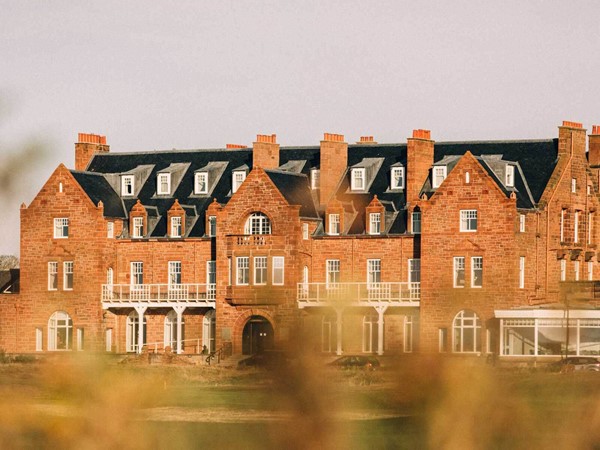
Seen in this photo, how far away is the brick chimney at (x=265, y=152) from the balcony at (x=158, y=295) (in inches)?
259

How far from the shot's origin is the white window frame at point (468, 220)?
210ft

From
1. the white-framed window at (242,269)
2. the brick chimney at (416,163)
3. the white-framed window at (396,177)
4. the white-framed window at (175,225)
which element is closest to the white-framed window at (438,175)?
the brick chimney at (416,163)

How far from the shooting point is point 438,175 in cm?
6744

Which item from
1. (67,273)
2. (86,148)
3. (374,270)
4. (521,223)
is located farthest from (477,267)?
(86,148)

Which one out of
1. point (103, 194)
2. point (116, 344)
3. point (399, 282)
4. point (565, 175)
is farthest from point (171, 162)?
point (565, 175)

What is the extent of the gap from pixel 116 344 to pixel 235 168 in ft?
34.2

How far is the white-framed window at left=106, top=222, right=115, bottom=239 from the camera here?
7119 cm

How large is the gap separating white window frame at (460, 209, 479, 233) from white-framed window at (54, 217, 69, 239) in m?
19.8

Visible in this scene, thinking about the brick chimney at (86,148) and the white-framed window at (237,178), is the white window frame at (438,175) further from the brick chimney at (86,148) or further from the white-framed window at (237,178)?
the brick chimney at (86,148)

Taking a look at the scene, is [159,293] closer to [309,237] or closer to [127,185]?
[127,185]

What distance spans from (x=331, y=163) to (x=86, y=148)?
14.3m

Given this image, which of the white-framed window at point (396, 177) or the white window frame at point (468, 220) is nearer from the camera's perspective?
the white window frame at point (468, 220)

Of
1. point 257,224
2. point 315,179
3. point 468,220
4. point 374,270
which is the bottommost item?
point 374,270

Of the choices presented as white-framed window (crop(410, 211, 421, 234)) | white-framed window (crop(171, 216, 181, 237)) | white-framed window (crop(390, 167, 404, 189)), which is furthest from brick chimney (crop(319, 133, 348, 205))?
white-framed window (crop(171, 216, 181, 237))
